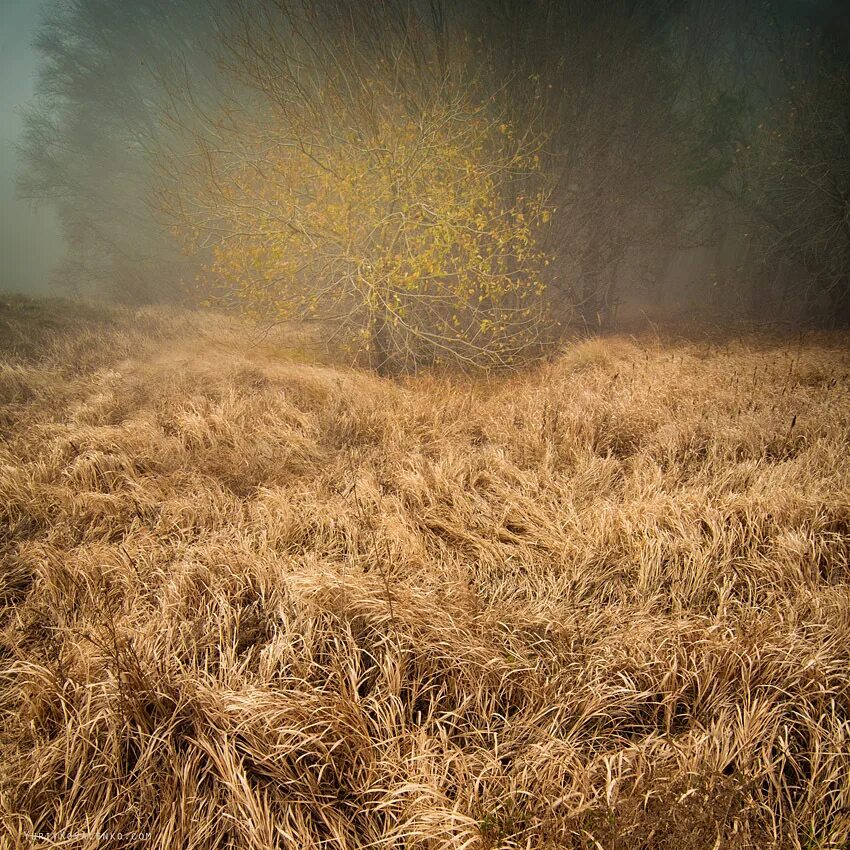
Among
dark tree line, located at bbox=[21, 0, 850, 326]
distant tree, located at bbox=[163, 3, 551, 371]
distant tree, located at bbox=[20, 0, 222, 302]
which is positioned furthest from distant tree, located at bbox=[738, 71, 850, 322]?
distant tree, located at bbox=[20, 0, 222, 302]

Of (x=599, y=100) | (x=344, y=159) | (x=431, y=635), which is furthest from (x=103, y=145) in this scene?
(x=431, y=635)

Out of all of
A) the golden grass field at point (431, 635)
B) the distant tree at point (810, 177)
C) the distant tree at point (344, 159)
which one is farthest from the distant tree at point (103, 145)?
the distant tree at point (810, 177)

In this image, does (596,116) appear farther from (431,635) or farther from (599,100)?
(431,635)

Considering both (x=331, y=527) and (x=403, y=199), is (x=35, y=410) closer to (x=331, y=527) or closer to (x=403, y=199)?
(x=331, y=527)

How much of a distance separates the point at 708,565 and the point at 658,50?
37.8 feet

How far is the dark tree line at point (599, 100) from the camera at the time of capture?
5.52 metres

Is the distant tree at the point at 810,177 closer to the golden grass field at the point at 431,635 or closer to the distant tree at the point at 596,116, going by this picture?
the distant tree at the point at 596,116

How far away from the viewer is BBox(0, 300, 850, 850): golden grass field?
1.08 meters

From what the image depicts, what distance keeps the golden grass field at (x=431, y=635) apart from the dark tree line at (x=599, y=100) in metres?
4.59

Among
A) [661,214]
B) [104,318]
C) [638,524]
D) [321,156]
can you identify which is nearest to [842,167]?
[661,214]

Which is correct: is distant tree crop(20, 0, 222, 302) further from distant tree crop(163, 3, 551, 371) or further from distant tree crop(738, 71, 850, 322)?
distant tree crop(738, 71, 850, 322)

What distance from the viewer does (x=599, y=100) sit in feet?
26.6

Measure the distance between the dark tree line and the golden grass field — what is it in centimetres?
459

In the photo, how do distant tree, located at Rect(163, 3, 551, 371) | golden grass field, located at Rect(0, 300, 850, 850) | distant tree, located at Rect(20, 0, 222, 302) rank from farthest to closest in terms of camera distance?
→ distant tree, located at Rect(20, 0, 222, 302)
distant tree, located at Rect(163, 3, 551, 371)
golden grass field, located at Rect(0, 300, 850, 850)
